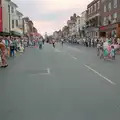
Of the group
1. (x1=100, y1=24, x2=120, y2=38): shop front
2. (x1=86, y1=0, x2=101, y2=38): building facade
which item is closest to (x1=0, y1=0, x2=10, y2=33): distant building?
(x1=100, y1=24, x2=120, y2=38): shop front

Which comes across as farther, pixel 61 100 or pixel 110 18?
pixel 110 18

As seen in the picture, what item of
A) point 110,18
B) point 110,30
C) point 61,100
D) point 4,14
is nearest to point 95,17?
point 110,18

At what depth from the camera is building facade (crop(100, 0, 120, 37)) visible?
59.1m

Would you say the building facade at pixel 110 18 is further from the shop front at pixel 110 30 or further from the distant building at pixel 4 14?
the distant building at pixel 4 14

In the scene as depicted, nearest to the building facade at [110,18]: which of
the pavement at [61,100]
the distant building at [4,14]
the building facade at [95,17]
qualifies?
the building facade at [95,17]

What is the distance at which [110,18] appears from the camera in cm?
6378

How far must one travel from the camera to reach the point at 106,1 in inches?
2645

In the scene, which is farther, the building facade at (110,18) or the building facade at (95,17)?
the building facade at (95,17)

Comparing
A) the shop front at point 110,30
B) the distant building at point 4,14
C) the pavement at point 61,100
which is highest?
the distant building at point 4,14

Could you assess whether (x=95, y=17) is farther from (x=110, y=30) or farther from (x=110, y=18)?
(x=110, y=30)

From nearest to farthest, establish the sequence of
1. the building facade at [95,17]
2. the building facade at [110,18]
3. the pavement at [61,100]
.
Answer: the pavement at [61,100] < the building facade at [110,18] < the building facade at [95,17]

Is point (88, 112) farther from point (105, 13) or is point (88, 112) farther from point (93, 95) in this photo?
point (105, 13)

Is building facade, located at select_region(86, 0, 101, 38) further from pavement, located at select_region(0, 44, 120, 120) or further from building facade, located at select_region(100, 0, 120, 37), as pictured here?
pavement, located at select_region(0, 44, 120, 120)

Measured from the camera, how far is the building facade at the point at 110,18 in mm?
59125
